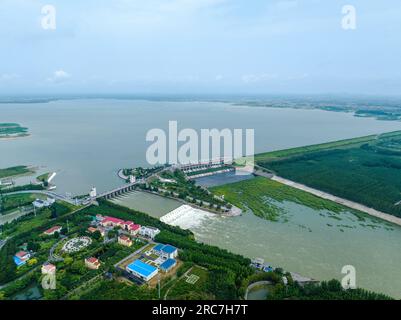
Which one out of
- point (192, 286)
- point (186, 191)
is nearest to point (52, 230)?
point (192, 286)

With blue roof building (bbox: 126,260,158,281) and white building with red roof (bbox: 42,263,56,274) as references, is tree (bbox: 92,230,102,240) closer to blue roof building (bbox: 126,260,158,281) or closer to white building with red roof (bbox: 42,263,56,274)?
white building with red roof (bbox: 42,263,56,274)

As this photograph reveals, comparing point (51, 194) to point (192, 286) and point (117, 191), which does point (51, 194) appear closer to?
point (117, 191)

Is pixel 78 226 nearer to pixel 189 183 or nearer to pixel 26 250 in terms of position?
pixel 26 250

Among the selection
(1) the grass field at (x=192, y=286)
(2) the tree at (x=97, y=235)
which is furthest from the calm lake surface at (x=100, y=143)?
(1) the grass field at (x=192, y=286)

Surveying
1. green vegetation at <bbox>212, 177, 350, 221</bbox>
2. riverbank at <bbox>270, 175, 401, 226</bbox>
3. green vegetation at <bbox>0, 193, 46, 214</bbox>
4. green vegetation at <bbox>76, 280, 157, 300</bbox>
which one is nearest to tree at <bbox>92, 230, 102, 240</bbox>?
green vegetation at <bbox>76, 280, 157, 300</bbox>

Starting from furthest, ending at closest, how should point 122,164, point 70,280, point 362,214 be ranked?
point 122,164, point 362,214, point 70,280
